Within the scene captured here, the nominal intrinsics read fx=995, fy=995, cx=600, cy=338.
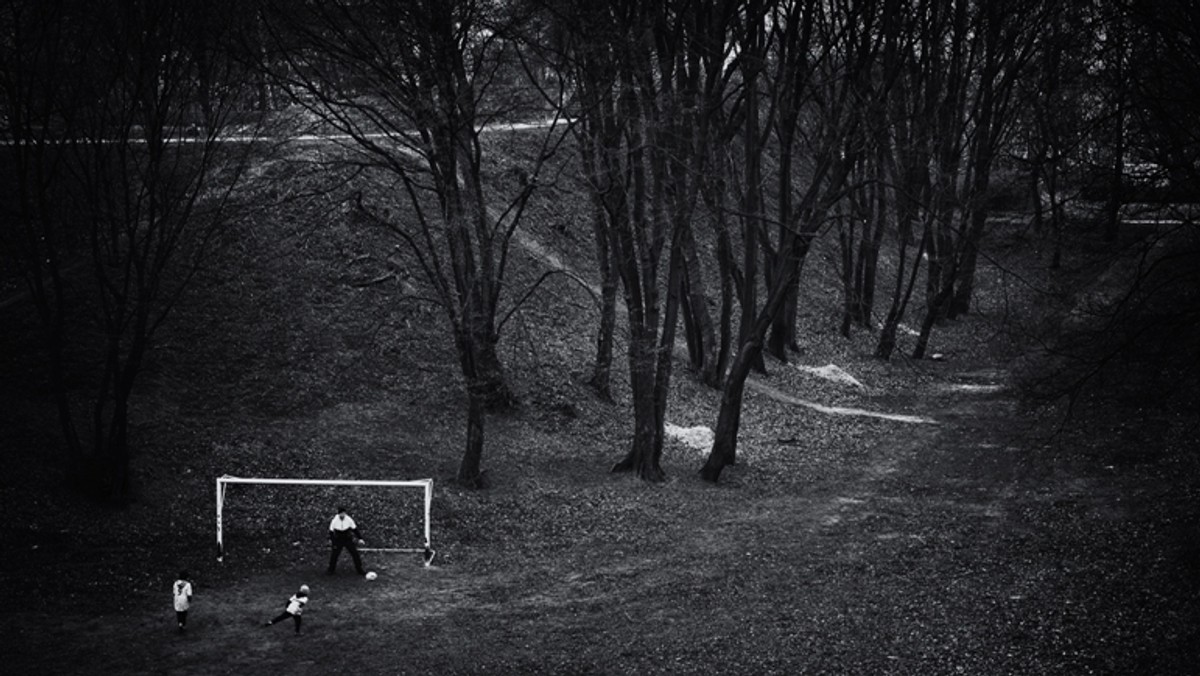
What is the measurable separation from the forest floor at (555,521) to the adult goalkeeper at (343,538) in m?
0.34

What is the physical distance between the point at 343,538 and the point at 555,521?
185 inches

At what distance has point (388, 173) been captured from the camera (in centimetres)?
3450

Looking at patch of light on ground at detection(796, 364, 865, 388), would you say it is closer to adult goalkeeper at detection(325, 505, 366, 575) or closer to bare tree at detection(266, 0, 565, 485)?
bare tree at detection(266, 0, 565, 485)

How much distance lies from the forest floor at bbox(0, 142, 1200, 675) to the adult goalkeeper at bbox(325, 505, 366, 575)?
13.2 inches

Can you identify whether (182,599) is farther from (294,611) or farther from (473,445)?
(473,445)

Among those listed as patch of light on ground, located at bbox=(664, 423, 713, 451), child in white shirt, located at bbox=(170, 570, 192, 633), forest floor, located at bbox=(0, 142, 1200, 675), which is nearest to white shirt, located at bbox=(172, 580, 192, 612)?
child in white shirt, located at bbox=(170, 570, 192, 633)

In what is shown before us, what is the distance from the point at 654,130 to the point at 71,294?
15891 mm

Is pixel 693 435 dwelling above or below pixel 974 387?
below

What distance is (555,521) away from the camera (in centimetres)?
1881

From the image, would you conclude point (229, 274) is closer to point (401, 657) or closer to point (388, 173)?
point (388, 173)

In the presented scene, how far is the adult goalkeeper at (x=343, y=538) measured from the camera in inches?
598

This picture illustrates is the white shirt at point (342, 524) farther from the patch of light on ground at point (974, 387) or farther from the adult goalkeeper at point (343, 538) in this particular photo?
the patch of light on ground at point (974, 387)

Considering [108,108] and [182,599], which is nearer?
[182,599]

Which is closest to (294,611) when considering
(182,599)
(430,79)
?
(182,599)
